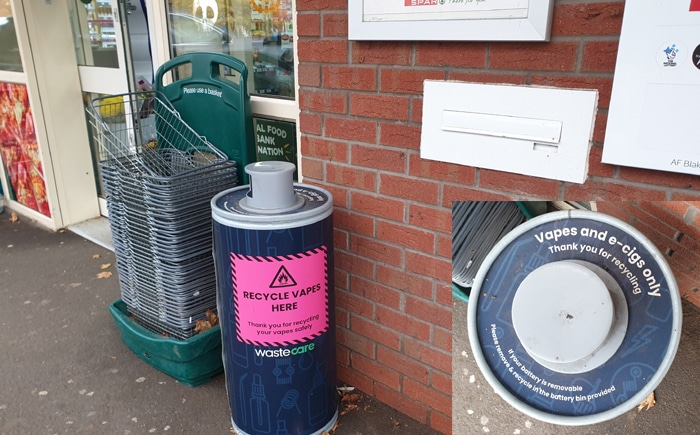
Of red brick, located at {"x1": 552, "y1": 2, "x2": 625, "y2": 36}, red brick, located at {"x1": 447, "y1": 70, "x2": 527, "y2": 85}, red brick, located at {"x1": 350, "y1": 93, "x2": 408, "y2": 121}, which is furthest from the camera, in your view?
red brick, located at {"x1": 350, "y1": 93, "x2": 408, "y2": 121}

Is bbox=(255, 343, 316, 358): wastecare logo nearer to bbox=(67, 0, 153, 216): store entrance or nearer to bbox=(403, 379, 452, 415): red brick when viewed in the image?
bbox=(403, 379, 452, 415): red brick

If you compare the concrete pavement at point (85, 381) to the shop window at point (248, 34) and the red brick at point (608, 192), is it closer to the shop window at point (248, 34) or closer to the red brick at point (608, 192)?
the red brick at point (608, 192)

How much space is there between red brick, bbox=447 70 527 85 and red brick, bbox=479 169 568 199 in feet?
0.91

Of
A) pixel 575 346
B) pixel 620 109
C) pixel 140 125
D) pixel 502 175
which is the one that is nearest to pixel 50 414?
pixel 140 125

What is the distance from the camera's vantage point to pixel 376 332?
234 cm

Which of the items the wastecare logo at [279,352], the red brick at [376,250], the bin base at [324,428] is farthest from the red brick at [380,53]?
the bin base at [324,428]

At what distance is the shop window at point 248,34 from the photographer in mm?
2926

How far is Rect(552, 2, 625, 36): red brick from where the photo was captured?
4.76 ft

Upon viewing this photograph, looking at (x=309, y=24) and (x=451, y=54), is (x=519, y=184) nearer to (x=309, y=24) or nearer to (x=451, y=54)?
(x=451, y=54)

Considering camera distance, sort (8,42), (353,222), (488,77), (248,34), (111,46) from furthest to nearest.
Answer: (8,42), (111,46), (248,34), (353,222), (488,77)

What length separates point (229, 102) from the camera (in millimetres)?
2619

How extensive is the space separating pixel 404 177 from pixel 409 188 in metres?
0.04

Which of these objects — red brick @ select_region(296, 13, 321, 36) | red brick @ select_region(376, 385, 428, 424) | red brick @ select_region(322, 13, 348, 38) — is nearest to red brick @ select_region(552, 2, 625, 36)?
red brick @ select_region(322, 13, 348, 38)

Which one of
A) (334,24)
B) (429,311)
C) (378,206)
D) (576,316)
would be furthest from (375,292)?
(576,316)
